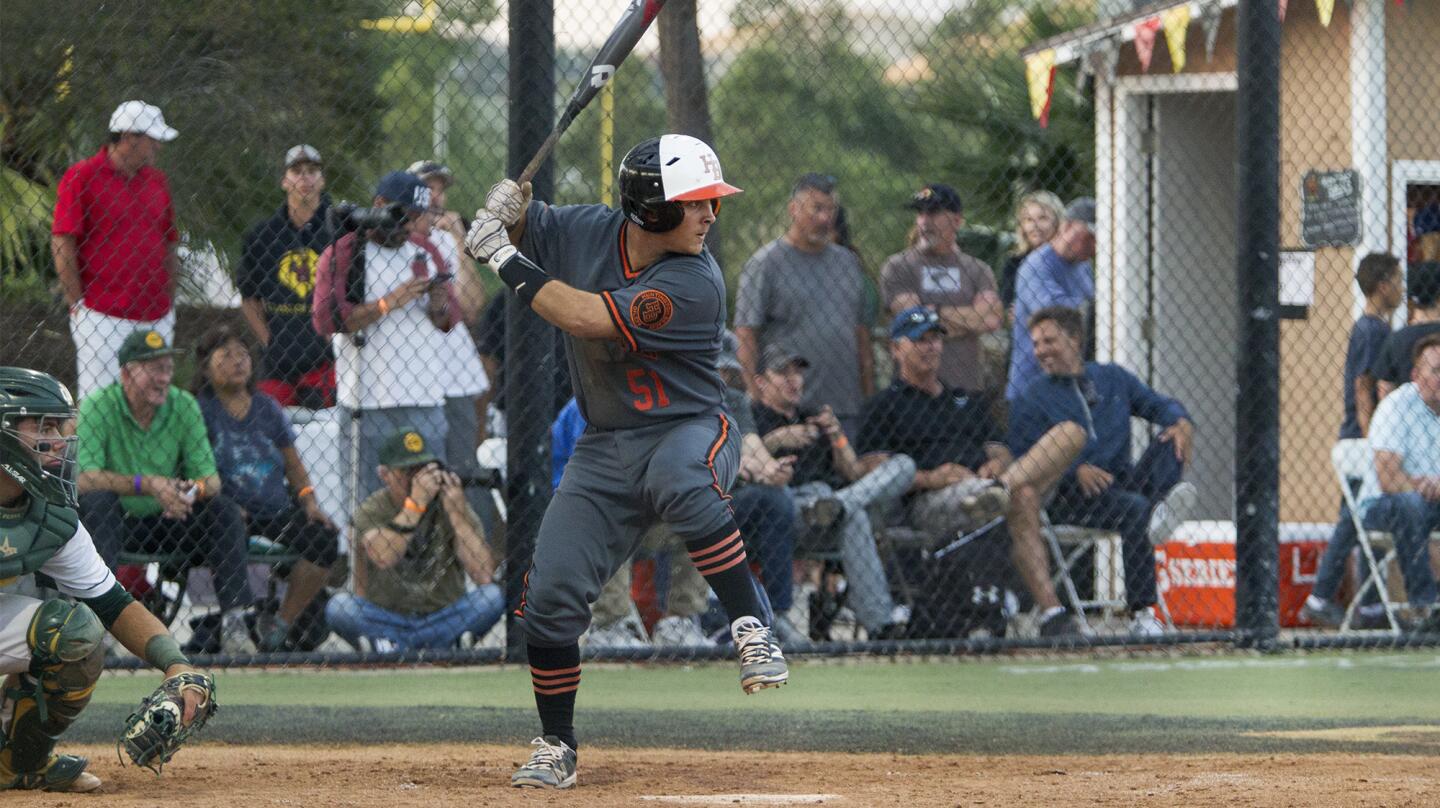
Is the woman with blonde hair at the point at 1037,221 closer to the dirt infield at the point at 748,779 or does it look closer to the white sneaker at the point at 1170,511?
the white sneaker at the point at 1170,511

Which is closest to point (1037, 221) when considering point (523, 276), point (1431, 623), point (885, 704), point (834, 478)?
point (834, 478)

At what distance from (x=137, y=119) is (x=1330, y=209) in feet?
17.1

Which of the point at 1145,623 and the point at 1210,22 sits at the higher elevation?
the point at 1210,22

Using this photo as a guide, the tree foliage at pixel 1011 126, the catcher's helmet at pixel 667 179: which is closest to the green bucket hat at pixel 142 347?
the catcher's helmet at pixel 667 179

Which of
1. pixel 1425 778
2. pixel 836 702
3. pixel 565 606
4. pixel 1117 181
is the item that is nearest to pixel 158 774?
pixel 565 606

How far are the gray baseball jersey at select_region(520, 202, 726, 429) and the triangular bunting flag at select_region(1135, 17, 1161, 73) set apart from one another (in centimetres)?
551

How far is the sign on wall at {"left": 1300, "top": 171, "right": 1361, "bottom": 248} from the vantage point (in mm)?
8602

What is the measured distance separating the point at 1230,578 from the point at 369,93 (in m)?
4.61

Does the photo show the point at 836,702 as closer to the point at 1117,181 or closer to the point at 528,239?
the point at 528,239

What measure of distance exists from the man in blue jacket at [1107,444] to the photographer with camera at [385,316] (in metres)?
2.63

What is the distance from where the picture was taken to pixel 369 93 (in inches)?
310

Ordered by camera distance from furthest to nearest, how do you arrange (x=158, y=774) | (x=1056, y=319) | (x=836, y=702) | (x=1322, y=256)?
(x=1322, y=256), (x=1056, y=319), (x=836, y=702), (x=158, y=774)

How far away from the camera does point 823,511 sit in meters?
8.05

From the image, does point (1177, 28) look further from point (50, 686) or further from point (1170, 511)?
point (50, 686)
